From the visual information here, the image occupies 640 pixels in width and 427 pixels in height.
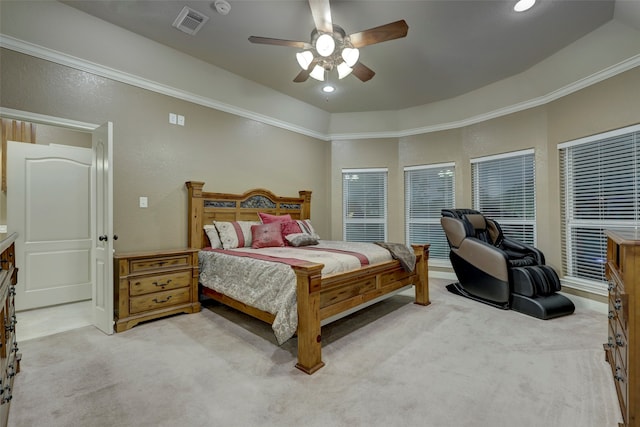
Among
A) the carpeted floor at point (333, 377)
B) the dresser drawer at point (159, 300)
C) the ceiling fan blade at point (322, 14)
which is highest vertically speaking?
the ceiling fan blade at point (322, 14)

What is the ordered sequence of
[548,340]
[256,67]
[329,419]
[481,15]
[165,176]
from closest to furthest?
[329,419], [548,340], [481,15], [165,176], [256,67]

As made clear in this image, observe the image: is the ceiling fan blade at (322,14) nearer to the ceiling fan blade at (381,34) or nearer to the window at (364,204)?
the ceiling fan blade at (381,34)

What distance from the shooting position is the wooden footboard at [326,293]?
2.13 meters

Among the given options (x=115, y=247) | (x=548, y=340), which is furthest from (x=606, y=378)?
(x=115, y=247)

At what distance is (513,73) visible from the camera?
404cm

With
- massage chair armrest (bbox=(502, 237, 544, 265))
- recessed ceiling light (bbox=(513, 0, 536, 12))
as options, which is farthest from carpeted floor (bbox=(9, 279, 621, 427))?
recessed ceiling light (bbox=(513, 0, 536, 12))

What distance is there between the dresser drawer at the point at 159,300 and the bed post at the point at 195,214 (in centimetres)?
65

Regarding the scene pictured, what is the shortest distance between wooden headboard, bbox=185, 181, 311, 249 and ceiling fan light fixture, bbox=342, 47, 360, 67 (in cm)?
→ 235

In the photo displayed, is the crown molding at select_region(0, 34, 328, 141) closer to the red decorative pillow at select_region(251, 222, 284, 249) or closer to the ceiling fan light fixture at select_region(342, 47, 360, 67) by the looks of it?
the red decorative pillow at select_region(251, 222, 284, 249)

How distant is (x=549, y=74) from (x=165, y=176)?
5.13 m

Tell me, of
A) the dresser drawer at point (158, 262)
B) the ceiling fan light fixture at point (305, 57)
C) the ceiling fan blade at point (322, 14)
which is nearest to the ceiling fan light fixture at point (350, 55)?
the ceiling fan blade at point (322, 14)

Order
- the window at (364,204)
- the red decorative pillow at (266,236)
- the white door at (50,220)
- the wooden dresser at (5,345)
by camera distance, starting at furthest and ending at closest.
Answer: the window at (364,204)
the red decorative pillow at (266,236)
the white door at (50,220)
the wooden dresser at (5,345)

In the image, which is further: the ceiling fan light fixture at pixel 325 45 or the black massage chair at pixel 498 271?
the black massage chair at pixel 498 271

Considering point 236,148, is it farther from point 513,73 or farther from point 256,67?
point 513,73
